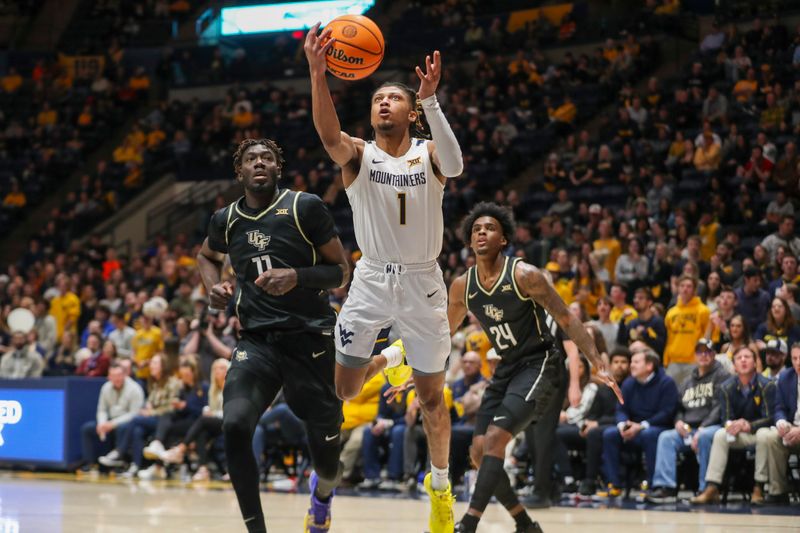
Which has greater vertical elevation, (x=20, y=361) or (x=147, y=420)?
(x=20, y=361)

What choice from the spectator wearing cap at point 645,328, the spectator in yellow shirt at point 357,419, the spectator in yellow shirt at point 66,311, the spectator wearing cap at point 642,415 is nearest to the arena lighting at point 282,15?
the spectator in yellow shirt at point 66,311

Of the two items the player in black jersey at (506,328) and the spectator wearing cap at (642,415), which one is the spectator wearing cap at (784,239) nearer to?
the spectator wearing cap at (642,415)

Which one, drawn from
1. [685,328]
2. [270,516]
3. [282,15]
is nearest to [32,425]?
[270,516]

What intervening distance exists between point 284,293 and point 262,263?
0.99 feet

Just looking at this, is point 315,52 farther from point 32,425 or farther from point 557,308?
point 32,425

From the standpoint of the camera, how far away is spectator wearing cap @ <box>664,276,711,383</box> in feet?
39.8

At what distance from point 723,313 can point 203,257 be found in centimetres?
670

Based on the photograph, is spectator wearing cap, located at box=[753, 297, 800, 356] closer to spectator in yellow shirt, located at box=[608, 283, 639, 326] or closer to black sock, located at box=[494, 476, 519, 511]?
spectator in yellow shirt, located at box=[608, 283, 639, 326]

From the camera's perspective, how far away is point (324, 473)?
6773 mm

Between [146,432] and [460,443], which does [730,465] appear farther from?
[146,432]

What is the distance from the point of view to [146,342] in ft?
50.1

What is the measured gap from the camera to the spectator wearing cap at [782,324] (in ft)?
36.6

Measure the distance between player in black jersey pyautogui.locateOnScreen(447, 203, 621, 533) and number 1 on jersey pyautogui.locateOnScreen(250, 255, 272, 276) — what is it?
62.0 inches

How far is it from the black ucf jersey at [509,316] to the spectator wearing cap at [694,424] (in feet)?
11.4
